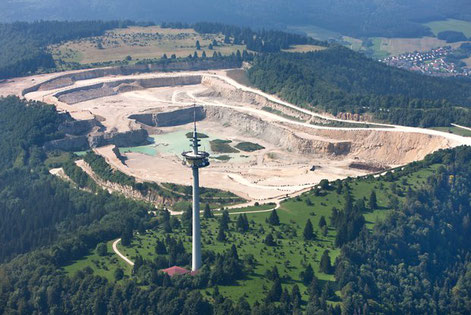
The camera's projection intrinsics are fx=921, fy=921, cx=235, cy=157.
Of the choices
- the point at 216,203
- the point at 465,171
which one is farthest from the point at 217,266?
the point at 465,171

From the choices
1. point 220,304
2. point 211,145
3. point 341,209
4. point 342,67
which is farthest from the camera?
point 342,67

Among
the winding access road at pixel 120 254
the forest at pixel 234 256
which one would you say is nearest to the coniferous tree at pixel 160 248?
the forest at pixel 234 256

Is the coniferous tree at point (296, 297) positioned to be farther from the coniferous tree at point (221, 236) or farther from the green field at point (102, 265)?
the green field at point (102, 265)

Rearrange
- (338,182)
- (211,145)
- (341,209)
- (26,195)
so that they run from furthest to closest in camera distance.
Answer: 1. (211,145)
2. (26,195)
3. (338,182)
4. (341,209)

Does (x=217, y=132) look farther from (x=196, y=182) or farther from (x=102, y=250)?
(x=196, y=182)

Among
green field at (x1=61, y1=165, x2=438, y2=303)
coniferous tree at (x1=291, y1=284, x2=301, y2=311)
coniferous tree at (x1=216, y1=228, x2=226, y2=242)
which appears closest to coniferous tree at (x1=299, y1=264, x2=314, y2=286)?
green field at (x1=61, y1=165, x2=438, y2=303)

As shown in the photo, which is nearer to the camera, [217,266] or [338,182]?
[217,266]

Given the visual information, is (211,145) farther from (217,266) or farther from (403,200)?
(217,266)

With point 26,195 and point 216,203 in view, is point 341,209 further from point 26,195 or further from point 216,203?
point 26,195
